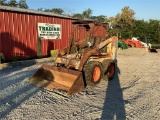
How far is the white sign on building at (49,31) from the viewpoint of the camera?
1279 cm

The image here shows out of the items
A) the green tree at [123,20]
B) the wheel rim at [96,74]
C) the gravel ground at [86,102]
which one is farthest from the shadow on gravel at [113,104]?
the green tree at [123,20]

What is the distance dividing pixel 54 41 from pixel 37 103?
30.1ft

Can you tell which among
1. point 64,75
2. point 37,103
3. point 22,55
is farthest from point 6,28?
point 37,103

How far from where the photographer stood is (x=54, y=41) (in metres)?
13.8

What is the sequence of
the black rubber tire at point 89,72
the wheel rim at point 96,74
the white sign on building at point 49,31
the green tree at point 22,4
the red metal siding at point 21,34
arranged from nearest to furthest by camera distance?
1. the black rubber tire at point 89,72
2. the wheel rim at point 96,74
3. the red metal siding at point 21,34
4. the white sign on building at point 49,31
5. the green tree at point 22,4

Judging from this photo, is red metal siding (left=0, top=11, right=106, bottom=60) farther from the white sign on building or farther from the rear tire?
the rear tire

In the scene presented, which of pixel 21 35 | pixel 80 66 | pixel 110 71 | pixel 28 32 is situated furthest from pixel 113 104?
pixel 28 32

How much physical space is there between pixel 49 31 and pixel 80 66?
25.3ft

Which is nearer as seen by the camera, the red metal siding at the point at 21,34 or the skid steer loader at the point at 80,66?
the skid steer loader at the point at 80,66

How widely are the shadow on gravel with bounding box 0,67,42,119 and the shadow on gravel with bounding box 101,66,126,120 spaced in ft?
7.20

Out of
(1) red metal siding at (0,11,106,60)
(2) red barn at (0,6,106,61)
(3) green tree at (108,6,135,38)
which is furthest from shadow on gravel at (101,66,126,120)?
(3) green tree at (108,6,135,38)

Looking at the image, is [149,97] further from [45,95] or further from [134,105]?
[45,95]

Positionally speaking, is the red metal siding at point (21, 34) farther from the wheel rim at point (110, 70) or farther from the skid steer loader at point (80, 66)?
the wheel rim at point (110, 70)

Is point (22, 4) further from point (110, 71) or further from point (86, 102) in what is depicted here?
point (86, 102)
